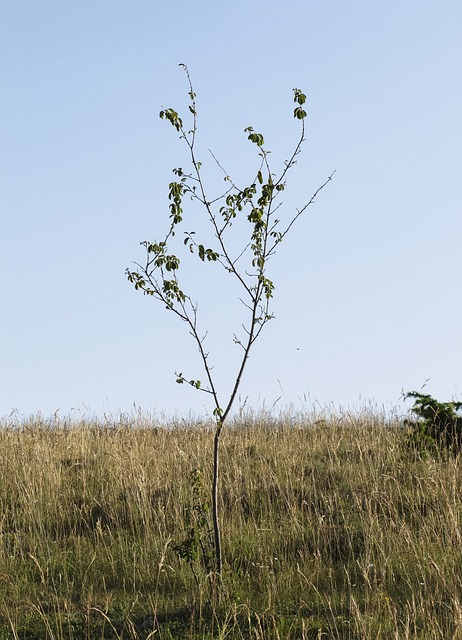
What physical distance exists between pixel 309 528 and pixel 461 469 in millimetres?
2437

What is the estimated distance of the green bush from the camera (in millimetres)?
9608

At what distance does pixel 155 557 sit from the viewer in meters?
6.73

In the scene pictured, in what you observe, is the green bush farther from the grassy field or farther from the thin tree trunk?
the thin tree trunk

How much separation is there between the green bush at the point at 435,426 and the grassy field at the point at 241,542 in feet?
1.04

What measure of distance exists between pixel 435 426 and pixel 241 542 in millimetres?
4003

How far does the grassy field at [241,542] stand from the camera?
17.3 feet

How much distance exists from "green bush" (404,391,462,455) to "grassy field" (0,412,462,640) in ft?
1.04

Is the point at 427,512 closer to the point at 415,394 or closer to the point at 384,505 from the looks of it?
the point at 384,505

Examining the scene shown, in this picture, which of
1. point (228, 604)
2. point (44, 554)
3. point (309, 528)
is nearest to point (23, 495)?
point (44, 554)

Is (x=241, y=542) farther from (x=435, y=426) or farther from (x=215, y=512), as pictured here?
(x=435, y=426)

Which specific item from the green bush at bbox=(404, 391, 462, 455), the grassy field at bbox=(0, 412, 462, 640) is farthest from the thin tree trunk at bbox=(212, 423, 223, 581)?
the green bush at bbox=(404, 391, 462, 455)

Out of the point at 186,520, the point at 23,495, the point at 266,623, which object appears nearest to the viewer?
the point at 266,623

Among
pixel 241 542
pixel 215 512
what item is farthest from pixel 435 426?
pixel 215 512

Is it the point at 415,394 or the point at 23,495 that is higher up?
the point at 415,394
